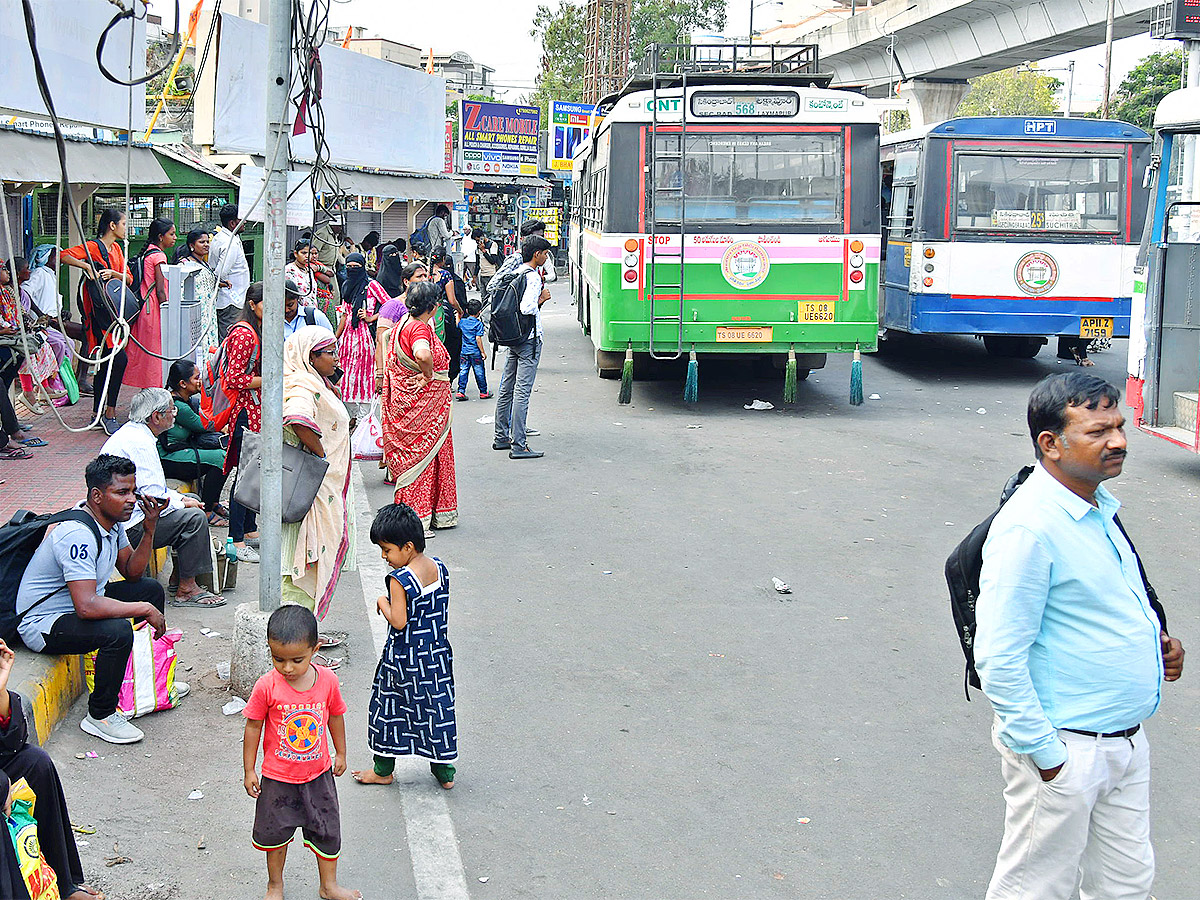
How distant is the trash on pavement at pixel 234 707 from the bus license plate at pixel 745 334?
8515mm

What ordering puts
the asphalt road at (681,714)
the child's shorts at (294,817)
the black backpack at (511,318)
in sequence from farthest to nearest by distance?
the black backpack at (511,318) → the asphalt road at (681,714) → the child's shorts at (294,817)

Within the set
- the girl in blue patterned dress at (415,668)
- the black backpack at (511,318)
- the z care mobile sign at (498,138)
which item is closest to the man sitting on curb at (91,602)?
the girl in blue patterned dress at (415,668)

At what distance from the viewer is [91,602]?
5.02m

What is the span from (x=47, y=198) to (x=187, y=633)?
9324 millimetres

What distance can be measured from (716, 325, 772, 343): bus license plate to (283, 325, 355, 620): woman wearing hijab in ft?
24.1

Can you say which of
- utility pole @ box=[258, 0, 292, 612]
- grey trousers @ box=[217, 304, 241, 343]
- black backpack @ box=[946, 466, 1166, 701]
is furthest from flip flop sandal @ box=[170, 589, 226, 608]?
grey trousers @ box=[217, 304, 241, 343]

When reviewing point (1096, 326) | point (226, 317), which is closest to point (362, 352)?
point (226, 317)

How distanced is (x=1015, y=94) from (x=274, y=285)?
82.2 metres

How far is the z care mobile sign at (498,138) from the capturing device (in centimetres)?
4875

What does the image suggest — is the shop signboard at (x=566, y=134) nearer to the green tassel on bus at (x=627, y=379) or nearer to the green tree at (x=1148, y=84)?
the green tree at (x=1148, y=84)

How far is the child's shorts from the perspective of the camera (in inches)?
151

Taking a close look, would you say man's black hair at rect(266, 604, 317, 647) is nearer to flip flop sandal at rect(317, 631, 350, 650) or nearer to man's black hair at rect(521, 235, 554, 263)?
flip flop sandal at rect(317, 631, 350, 650)

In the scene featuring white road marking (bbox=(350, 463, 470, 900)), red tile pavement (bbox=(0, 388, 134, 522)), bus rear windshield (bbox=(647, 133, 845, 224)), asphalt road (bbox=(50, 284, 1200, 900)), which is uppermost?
bus rear windshield (bbox=(647, 133, 845, 224))

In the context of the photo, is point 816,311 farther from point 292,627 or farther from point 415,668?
point 292,627
